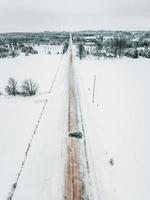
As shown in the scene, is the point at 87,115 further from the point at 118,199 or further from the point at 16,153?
the point at 118,199

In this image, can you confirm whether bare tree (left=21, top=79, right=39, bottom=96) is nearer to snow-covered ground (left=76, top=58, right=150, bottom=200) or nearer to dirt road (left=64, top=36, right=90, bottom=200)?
snow-covered ground (left=76, top=58, right=150, bottom=200)

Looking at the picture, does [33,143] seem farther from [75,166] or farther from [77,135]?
[75,166]

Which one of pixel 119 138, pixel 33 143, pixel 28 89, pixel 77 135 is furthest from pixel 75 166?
pixel 28 89

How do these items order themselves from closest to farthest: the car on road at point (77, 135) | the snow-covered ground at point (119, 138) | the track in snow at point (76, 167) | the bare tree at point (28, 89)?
1. the track in snow at point (76, 167)
2. the snow-covered ground at point (119, 138)
3. the car on road at point (77, 135)
4. the bare tree at point (28, 89)

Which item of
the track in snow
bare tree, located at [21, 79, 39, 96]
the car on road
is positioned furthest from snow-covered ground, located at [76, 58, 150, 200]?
bare tree, located at [21, 79, 39, 96]

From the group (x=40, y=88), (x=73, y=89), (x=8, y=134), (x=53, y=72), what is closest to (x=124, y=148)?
(x=8, y=134)

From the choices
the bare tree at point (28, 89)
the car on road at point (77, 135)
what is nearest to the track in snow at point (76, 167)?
the car on road at point (77, 135)

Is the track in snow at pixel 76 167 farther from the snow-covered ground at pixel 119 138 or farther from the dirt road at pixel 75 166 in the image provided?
the snow-covered ground at pixel 119 138

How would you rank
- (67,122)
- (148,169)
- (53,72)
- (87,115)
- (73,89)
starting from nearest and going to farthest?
(148,169)
(67,122)
(87,115)
(73,89)
(53,72)
